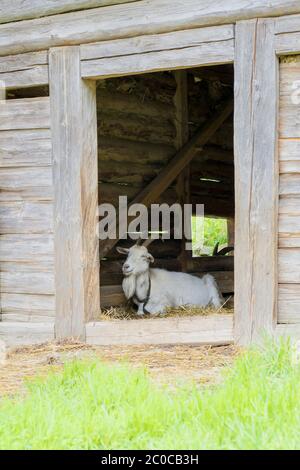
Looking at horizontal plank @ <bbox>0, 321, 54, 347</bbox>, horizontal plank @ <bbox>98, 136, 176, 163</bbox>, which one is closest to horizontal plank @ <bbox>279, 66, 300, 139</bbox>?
horizontal plank @ <bbox>0, 321, 54, 347</bbox>

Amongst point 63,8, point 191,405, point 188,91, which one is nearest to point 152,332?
point 191,405

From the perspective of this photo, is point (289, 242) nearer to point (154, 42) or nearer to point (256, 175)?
point (256, 175)

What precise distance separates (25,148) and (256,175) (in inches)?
101

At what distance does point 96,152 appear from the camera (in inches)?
304

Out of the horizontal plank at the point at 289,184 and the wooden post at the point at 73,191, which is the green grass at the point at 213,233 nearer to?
the wooden post at the point at 73,191

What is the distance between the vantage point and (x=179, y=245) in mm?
11242

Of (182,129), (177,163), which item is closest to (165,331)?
(177,163)

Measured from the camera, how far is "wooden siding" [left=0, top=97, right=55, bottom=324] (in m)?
7.81

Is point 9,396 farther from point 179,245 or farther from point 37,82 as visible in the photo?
point 179,245

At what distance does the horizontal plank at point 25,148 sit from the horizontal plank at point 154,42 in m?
0.95

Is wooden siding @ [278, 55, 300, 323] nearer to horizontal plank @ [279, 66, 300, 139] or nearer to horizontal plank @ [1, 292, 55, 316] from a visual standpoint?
horizontal plank @ [279, 66, 300, 139]

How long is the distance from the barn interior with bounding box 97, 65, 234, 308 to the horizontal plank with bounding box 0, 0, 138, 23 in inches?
82.3

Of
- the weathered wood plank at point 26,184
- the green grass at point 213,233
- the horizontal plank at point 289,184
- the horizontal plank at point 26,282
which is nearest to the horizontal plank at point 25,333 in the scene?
the horizontal plank at point 26,282

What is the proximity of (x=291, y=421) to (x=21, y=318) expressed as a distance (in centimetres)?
428
